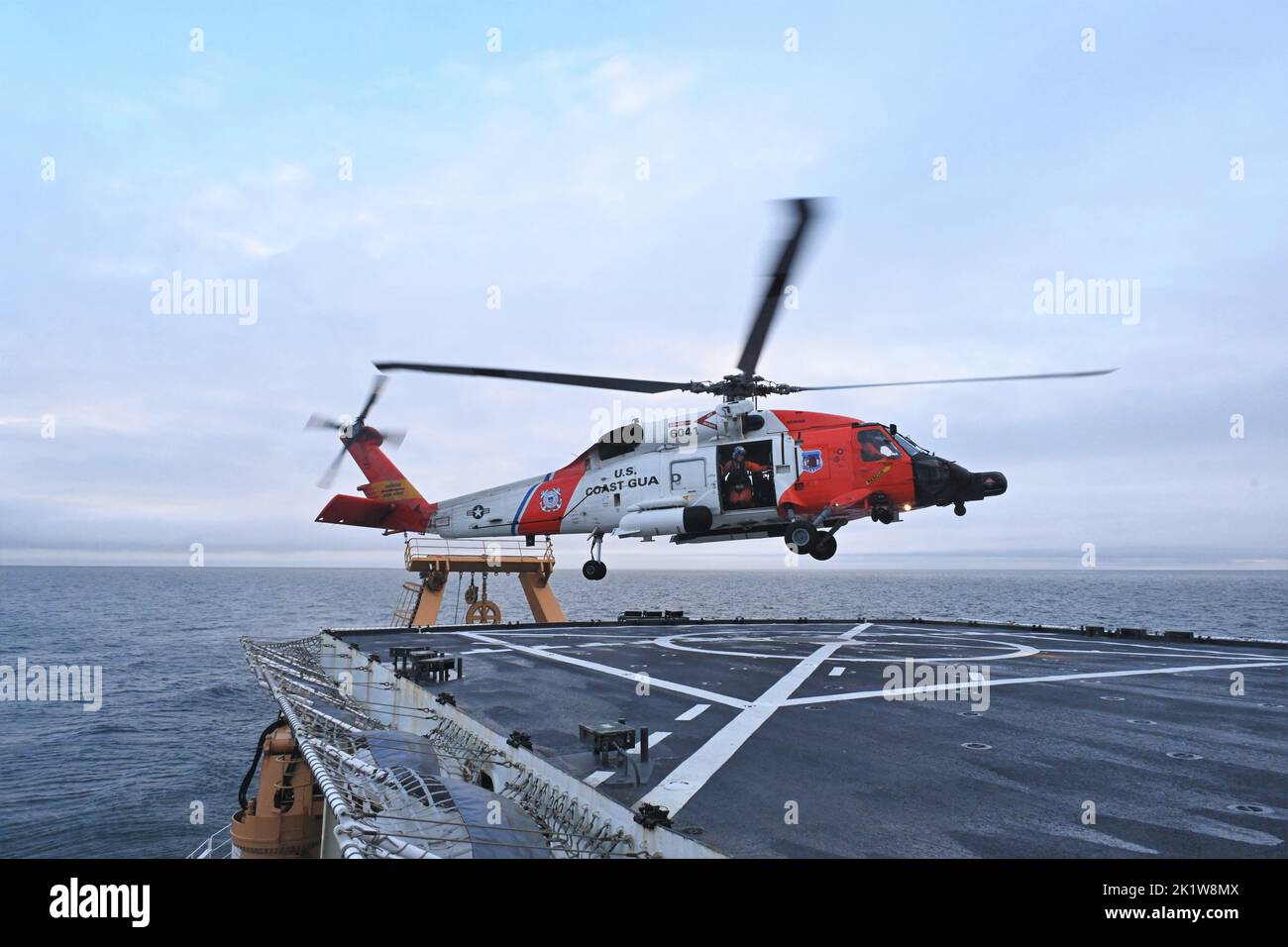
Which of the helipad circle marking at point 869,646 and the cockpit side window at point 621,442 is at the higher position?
the cockpit side window at point 621,442

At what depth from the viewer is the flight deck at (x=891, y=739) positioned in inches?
308

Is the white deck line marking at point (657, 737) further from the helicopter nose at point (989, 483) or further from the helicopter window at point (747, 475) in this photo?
the helicopter nose at point (989, 483)

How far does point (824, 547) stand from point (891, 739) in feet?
25.0

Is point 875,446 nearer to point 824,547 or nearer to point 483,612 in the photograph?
point 824,547

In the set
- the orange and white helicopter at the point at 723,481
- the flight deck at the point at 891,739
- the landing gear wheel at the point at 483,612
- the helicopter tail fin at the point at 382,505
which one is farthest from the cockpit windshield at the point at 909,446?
the landing gear wheel at the point at 483,612

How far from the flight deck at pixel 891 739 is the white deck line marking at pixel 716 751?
5 cm

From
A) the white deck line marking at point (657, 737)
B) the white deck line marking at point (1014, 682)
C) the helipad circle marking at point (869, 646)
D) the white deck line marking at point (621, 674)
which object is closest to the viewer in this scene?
the white deck line marking at point (657, 737)

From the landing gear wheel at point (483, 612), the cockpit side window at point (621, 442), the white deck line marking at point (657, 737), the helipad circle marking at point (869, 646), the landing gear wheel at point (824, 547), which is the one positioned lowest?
the landing gear wheel at point (483, 612)

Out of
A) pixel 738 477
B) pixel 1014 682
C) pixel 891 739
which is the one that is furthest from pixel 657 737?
pixel 1014 682

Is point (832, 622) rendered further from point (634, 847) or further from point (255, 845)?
point (634, 847)

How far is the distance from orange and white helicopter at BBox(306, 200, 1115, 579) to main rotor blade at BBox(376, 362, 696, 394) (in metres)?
0.03

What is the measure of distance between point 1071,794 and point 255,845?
1571cm

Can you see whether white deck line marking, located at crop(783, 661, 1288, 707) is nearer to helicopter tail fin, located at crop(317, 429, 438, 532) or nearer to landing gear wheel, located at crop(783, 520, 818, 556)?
landing gear wheel, located at crop(783, 520, 818, 556)
